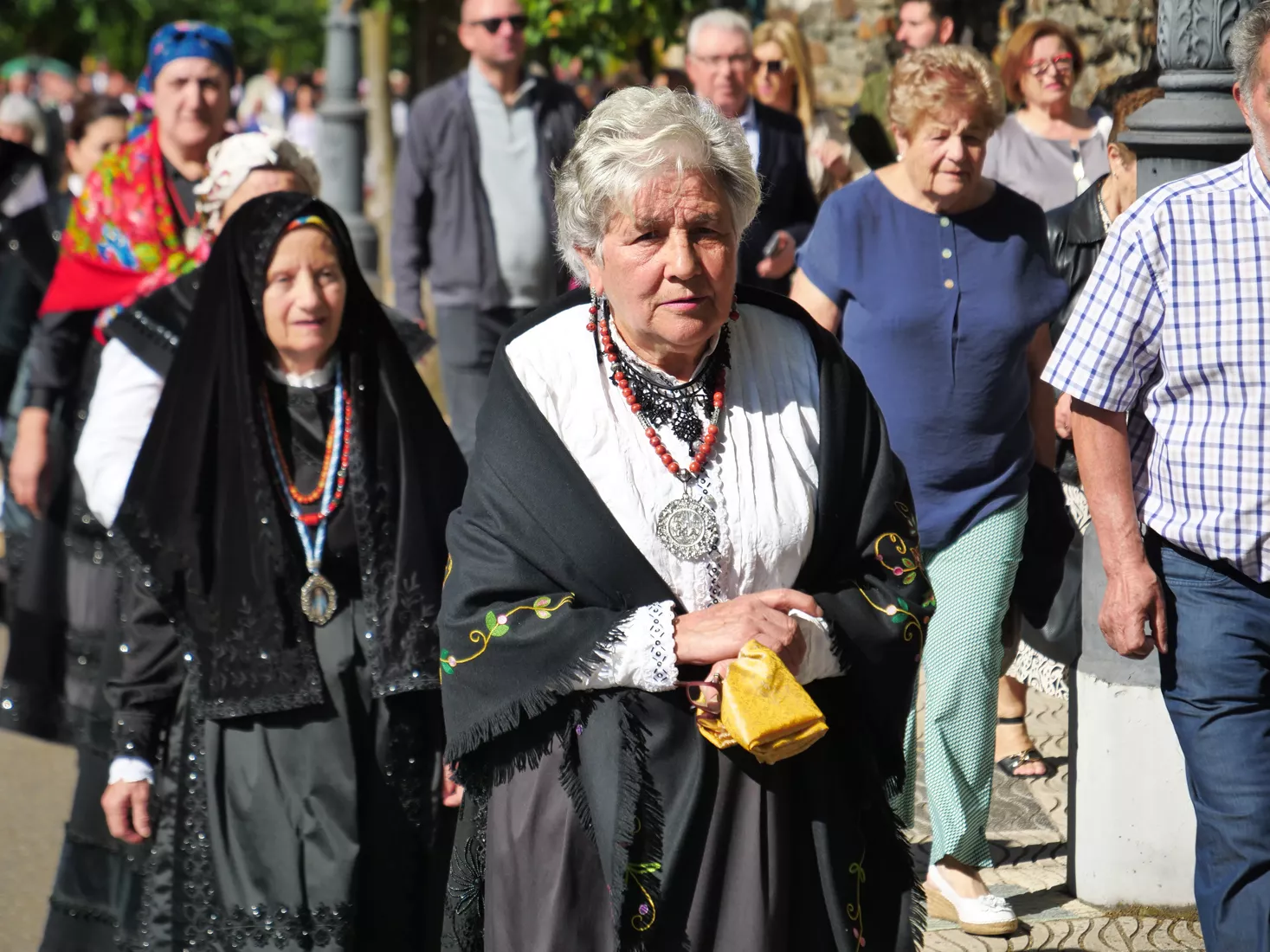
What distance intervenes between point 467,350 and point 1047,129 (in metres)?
2.61

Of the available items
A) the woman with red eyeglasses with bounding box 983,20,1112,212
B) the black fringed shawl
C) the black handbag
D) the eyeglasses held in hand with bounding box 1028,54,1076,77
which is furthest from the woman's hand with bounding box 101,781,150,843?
the eyeglasses held in hand with bounding box 1028,54,1076,77

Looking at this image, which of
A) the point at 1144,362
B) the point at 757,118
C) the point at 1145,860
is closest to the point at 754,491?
the point at 1144,362

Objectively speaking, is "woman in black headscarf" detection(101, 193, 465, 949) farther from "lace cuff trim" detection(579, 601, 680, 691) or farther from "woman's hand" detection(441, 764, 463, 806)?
"lace cuff trim" detection(579, 601, 680, 691)

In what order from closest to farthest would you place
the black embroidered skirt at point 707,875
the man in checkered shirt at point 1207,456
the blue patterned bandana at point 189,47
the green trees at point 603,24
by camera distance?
the black embroidered skirt at point 707,875
the man in checkered shirt at point 1207,456
the blue patterned bandana at point 189,47
the green trees at point 603,24

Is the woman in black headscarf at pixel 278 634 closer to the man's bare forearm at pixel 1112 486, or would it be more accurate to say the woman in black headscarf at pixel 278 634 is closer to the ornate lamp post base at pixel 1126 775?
the man's bare forearm at pixel 1112 486

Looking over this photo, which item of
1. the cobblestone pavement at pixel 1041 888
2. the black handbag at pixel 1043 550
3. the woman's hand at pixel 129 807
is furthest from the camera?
the black handbag at pixel 1043 550

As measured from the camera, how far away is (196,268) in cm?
463

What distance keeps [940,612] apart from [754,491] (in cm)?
193

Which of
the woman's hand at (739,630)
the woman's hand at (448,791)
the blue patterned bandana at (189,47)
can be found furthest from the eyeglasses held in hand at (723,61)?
the woman's hand at (739,630)

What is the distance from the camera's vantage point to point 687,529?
3.03m

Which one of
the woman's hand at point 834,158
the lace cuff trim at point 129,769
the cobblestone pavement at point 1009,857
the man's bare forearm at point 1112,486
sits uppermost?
the woman's hand at point 834,158

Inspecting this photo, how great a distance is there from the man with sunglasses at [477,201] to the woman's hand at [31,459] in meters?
2.43

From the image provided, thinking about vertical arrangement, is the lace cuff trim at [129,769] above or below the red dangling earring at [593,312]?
below

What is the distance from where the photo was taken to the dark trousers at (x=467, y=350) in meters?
8.10
